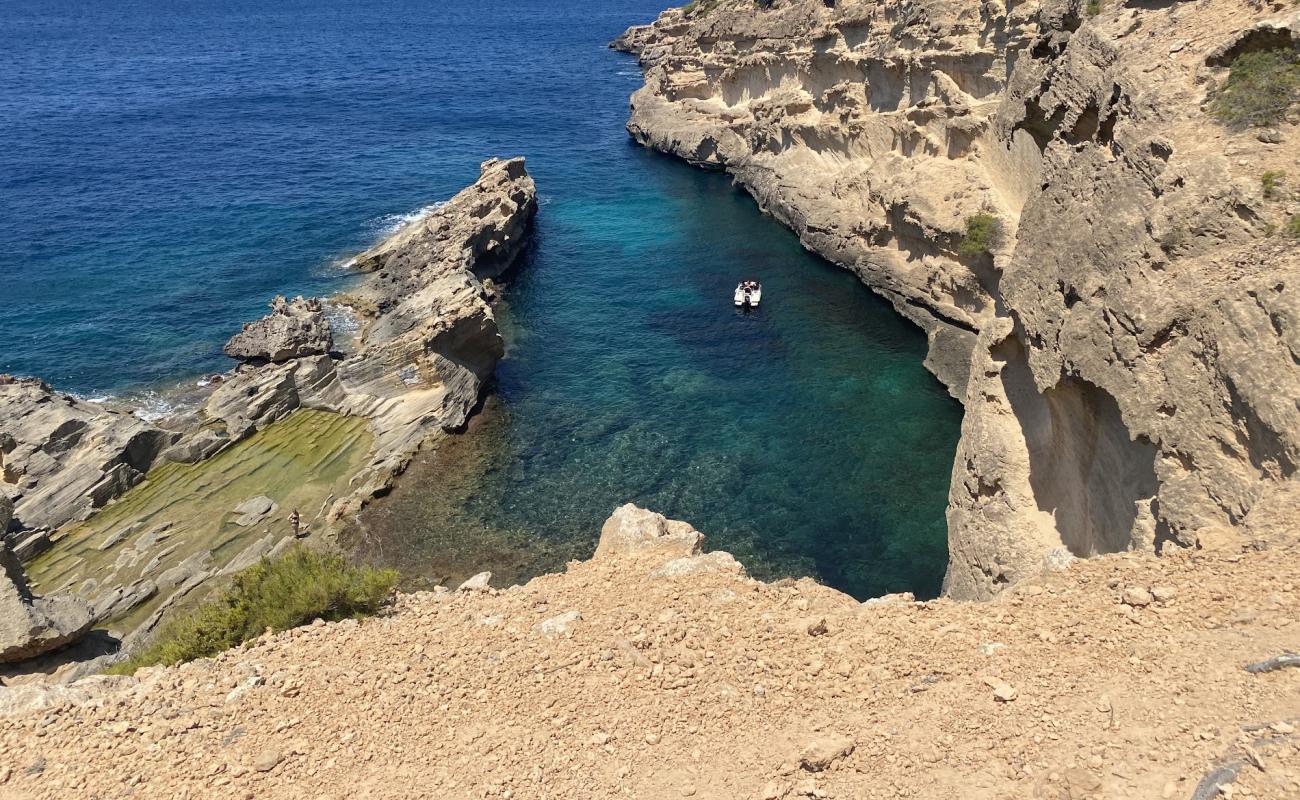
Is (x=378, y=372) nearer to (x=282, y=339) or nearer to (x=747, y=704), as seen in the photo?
(x=282, y=339)

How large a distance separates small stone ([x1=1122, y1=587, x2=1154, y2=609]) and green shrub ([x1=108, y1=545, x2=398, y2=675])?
13.1 metres

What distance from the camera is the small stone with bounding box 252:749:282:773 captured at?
1103cm

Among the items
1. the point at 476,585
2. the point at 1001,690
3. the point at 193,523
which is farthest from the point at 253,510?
the point at 1001,690

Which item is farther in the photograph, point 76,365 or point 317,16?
point 317,16

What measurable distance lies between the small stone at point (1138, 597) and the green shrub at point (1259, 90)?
10.3 meters

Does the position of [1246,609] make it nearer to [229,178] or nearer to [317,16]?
[229,178]

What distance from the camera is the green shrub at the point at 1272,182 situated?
48.2ft

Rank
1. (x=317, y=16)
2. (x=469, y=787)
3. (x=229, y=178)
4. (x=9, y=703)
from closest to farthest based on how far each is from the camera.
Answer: (x=469, y=787)
(x=9, y=703)
(x=229, y=178)
(x=317, y=16)

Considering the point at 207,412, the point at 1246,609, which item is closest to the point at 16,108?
the point at 207,412

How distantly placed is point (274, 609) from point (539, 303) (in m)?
35.8

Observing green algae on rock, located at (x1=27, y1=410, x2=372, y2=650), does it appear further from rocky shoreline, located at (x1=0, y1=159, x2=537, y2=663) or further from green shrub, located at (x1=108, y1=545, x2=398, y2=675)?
green shrub, located at (x1=108, y1=545, x2=398, y2=675)

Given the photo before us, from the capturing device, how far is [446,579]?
1112 inches

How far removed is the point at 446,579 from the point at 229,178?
56615 mm

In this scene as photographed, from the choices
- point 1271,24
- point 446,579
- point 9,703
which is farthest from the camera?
point 446,579
